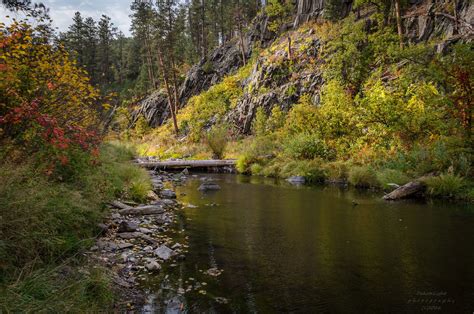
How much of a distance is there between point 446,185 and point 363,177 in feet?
12.1

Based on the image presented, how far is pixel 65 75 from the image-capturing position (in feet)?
24.7

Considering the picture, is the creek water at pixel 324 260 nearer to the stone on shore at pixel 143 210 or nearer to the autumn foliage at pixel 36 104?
the stone on shore at pixel 143 210

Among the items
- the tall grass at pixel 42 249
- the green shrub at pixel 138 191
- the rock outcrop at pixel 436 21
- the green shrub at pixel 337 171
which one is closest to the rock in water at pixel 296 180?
the green shrub at pixel 337 171

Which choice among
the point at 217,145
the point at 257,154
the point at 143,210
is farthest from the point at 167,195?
the point at 217,145

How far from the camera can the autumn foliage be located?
553 cm

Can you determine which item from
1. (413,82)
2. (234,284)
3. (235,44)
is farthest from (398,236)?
(235,44)

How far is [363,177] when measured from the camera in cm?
1530

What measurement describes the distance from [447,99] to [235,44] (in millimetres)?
37361

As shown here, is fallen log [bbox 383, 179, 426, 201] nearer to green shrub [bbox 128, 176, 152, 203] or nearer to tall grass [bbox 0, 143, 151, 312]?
green shrub [bbox 128, 176, 152, 203]

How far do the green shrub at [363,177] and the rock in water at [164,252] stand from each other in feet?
37.0

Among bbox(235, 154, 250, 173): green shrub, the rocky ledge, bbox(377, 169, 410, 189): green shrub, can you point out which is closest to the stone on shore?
the rocky ledge

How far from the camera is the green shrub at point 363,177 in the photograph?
1503 centimetres

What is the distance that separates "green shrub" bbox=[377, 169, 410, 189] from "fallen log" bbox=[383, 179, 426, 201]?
1.12 m

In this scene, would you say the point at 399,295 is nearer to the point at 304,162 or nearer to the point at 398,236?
the point at 398,236
